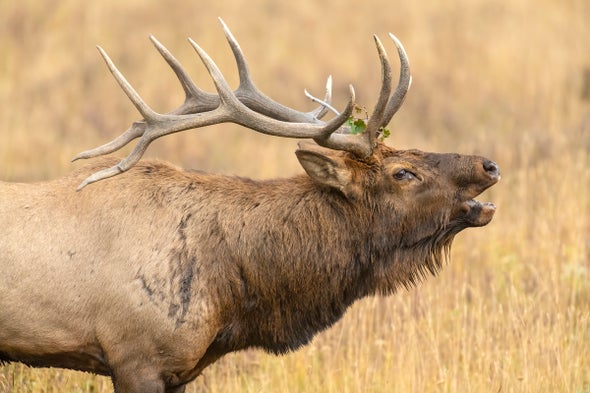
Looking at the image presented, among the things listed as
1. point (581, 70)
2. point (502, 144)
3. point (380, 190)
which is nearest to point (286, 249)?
point (380, 190)

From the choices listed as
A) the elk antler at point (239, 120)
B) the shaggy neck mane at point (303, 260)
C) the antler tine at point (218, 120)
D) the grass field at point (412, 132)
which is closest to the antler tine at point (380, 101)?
the elk antler at point (239, 120)

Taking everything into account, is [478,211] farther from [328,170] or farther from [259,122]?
[259,122]

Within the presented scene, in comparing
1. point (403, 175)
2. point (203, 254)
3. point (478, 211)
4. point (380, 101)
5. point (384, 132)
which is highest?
point (380, 101)

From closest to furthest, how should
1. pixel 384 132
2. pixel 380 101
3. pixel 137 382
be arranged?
pixel 137 382
pixel 380 101
pixel 384 132

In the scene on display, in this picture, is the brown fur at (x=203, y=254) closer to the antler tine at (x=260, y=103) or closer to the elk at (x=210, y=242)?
the elk at (x=210, y=242)

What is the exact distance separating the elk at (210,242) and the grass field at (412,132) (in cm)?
101

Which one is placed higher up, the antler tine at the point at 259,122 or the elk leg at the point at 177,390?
the antler tine at the point at 259,122

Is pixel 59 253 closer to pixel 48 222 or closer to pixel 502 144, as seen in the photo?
pixel 48 222

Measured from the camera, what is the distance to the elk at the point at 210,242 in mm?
5426

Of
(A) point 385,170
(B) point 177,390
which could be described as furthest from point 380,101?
(B) point 177,390

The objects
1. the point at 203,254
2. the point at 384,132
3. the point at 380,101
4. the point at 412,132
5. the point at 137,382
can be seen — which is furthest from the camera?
the point at 412,132

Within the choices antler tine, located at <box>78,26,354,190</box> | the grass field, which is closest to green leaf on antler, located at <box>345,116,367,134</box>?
antler tine, located at <box>78,26,354,190</box>

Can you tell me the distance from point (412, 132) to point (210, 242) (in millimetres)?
9790

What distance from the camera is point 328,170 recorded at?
5820 millimetres
